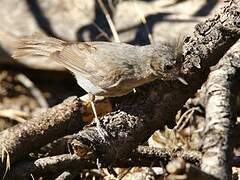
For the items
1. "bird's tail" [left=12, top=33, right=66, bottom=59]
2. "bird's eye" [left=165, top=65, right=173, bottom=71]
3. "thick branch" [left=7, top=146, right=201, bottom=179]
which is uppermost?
"bird's tail" [left=12, top=33, right=66, bottom=59]

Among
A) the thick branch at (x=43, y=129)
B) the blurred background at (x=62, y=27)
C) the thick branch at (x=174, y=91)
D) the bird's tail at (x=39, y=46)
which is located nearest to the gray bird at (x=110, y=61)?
the bird's tail at (x=39, y=46)

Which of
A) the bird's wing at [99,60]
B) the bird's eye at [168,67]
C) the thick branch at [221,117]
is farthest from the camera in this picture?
the bird's wing at [99,60]

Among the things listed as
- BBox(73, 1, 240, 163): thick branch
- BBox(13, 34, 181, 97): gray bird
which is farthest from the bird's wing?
BBox(73, 1, 240, 163): thick branch

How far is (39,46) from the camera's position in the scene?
5281 mm

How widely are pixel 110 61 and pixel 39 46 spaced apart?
825 mm

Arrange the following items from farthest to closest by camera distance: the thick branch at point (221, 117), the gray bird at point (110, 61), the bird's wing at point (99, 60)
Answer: the bird's wing at point (99, 60) → the gray bird at point (110, 61) → the thick branch at point (221, 117)

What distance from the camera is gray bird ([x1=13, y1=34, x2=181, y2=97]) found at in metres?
4.21

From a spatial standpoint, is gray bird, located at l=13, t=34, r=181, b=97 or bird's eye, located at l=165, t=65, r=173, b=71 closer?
bird's eye, located at l=165, t=65, r=173, b=71

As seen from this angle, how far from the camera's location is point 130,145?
362 centimetres

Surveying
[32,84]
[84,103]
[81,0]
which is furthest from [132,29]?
[84,103]

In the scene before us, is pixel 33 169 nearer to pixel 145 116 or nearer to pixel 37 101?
pixel 145 116

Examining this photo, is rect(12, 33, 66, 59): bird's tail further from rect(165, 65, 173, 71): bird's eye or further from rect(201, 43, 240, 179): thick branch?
rect(201, 43, 240, 179): thick branch

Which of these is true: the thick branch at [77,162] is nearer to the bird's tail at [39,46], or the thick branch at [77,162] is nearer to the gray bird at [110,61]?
the gray bird at [110,61]

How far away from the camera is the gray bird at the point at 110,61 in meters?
4.21
